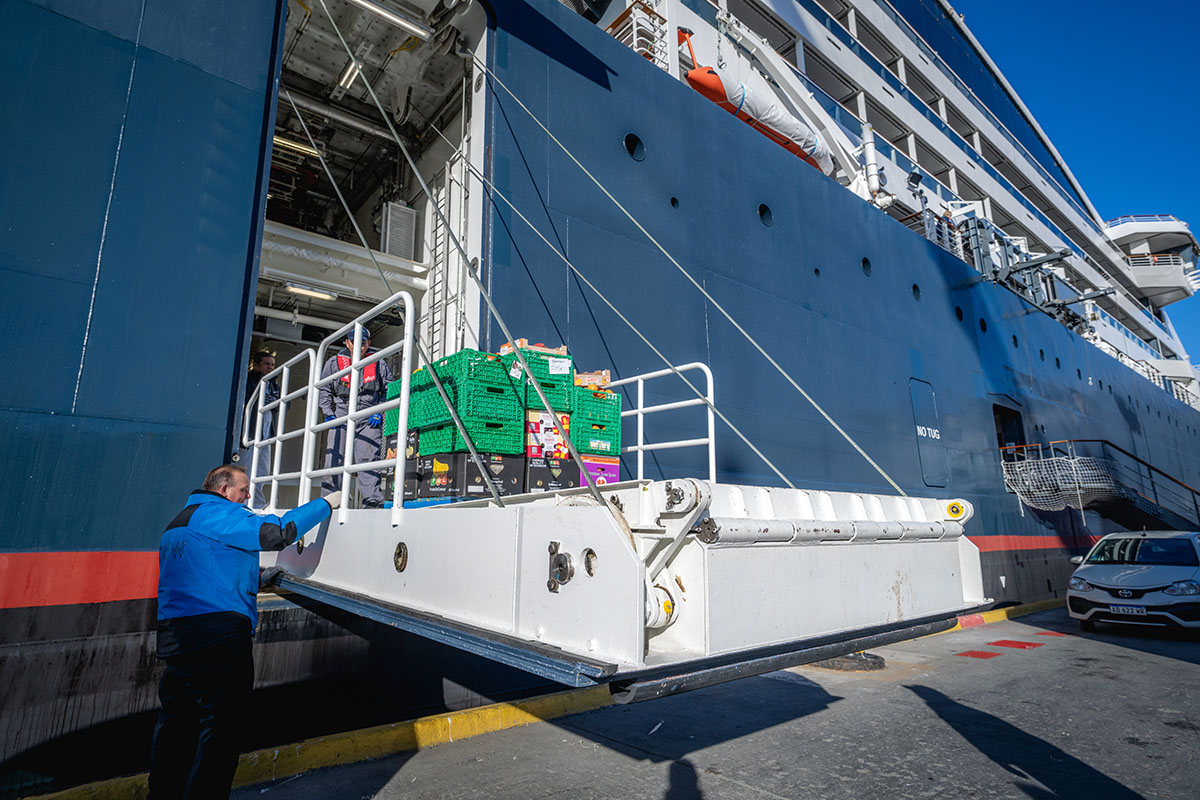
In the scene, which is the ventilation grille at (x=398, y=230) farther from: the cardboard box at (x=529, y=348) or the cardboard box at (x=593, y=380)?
the cardboard box at (x=593, y=380)

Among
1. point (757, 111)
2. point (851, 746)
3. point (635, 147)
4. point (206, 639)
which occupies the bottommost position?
point (851, 746)

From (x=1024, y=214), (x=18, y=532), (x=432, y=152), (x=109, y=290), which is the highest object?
(x=1024, y=214)

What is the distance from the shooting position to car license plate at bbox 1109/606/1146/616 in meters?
7.77

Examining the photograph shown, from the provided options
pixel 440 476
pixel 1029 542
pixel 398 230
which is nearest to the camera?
pixel 440 476

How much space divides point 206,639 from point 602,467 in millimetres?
2535

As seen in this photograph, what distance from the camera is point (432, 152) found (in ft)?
24.6

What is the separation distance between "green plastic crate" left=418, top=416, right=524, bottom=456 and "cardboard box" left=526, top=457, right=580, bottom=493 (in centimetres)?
16

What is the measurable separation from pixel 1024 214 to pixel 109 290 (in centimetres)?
2576

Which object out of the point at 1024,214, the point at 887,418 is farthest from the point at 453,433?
the point at 1024,214

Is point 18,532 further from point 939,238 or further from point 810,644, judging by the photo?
point 939,238

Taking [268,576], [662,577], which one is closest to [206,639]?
[268,576]

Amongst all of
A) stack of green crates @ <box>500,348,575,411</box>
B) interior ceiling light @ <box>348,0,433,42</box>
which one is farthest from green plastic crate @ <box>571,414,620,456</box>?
interior ceiling light @ <box>348,0,433,42</box>

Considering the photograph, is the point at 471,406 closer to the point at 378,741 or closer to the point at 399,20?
the point at 378,741

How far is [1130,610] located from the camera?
7.85 m
